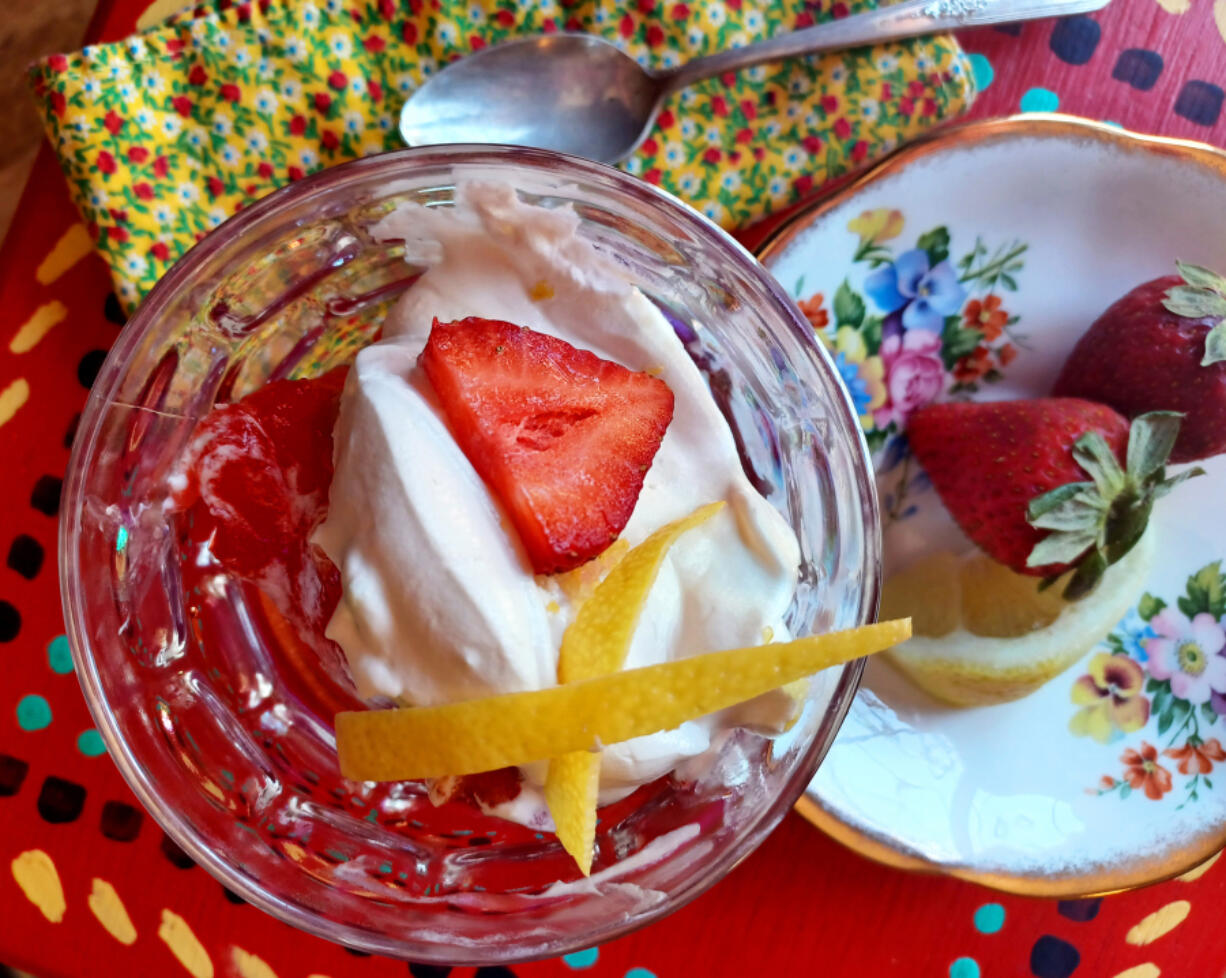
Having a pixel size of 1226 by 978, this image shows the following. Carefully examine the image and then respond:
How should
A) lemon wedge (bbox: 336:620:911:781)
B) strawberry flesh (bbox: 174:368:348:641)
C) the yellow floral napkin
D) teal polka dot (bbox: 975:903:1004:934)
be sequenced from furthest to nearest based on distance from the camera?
teal polka dot (bbox: 975:903:1004:934)
the yellow floral napkin
strawberry flesh (bbox: 174:368:348:641)
lemon wedge (bbox: 336:620:911:781)

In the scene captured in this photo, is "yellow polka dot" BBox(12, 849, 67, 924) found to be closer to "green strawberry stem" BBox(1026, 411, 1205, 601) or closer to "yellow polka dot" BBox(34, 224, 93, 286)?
"yellow polka dot" BBox(34, 224, 93, 286)

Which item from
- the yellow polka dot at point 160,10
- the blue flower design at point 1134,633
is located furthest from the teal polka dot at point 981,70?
the yellow polka dot at point 160,10

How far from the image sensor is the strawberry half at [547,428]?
2.16 feet

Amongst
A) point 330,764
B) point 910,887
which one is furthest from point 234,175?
point 910,887

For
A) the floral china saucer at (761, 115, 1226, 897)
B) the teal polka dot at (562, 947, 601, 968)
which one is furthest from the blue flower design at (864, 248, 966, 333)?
the teal polka dot at (562, 947, 601, 968)

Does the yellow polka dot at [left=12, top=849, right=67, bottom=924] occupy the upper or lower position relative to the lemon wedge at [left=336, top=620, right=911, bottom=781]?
lower

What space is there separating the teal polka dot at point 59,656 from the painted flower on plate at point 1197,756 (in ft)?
3.74

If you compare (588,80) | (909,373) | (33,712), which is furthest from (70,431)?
(909,373)

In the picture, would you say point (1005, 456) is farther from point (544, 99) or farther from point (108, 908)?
point (108, 908)

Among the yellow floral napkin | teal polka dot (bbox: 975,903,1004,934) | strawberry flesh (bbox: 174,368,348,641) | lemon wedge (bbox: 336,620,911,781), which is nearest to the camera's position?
lemon wedge (bbox: 336,620,911,781)

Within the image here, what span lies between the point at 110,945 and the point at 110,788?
0.16 m

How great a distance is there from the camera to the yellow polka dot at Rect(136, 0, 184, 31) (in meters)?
1.02

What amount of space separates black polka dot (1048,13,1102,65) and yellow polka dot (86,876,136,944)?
4.33 ft

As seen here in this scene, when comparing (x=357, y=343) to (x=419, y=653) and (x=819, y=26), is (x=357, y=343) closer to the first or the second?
(x=419, y=653)
